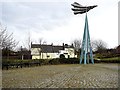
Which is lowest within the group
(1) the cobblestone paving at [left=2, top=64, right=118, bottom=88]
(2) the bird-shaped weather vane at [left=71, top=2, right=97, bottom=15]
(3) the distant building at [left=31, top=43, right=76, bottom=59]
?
(1) the cobblestone paving at [left=2, top=64, right=118, bottom=88]

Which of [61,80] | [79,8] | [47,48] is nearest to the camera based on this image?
[61,80]

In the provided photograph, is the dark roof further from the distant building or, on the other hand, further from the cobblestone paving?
the cobblestone paving

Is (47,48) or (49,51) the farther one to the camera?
A: (47,48)

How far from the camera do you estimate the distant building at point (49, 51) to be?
255 ft

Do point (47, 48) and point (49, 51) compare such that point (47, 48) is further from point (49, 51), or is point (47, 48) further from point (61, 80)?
point (61, 80)

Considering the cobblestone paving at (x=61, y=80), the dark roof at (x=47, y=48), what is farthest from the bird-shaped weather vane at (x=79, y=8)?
the dark roof at (x=47, y=48)

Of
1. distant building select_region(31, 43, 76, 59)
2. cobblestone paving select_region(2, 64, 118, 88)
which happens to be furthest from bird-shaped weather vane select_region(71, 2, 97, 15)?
distant building select_region(31, 43, 76, 59)

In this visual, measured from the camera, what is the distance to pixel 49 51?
79.7 meters

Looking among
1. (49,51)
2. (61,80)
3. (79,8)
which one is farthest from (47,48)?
(61,80)

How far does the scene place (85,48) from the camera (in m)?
42.5

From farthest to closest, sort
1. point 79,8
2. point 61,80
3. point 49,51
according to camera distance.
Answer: point 49,51
point 79,8
point 61,80

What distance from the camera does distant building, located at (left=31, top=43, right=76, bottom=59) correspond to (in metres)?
77.6

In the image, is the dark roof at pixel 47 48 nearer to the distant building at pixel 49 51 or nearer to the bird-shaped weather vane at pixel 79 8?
the distant building at pixel 49 51

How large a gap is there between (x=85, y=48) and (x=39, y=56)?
37591 millimetres
